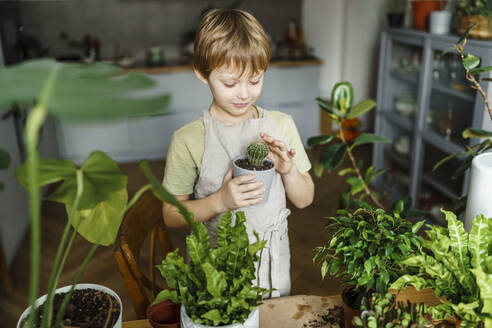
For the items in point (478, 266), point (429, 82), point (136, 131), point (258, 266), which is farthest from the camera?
point (136, 131)

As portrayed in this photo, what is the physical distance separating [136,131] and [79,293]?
3.31 meters

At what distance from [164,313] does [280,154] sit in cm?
42

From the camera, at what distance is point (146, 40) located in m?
4.39

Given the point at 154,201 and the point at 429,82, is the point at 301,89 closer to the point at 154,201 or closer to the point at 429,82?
the point at 429,82

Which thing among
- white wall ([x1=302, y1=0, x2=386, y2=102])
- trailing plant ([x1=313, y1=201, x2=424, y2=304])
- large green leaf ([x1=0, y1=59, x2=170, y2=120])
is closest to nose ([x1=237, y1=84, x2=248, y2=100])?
trailing plant ([x1=313, y1=201, x2=424, y2=304])

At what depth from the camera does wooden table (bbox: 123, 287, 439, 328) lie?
0.84m

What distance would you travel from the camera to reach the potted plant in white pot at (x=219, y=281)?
0.63 metres

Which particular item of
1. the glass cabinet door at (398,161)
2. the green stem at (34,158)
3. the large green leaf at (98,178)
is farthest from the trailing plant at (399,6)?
the green stem at (34,158)

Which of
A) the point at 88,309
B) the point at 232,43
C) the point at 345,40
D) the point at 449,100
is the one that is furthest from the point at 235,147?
the point at 345,40

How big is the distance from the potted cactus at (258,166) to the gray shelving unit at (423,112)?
5.38ft

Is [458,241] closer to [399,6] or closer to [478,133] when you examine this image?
[478,133]

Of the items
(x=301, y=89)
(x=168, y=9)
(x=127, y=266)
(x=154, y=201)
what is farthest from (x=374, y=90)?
(x=127, y=266)

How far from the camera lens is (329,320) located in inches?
32.8

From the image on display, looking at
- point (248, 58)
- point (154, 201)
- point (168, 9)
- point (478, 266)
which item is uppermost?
point (168, 9)
